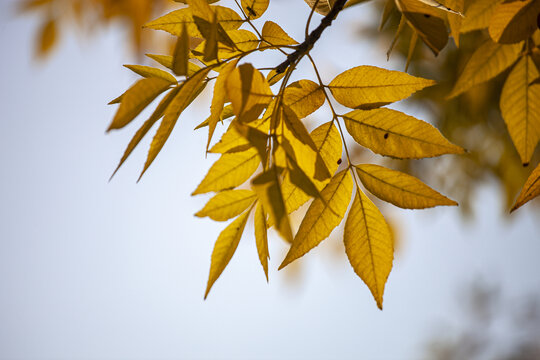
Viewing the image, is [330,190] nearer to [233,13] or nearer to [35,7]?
[233,13]

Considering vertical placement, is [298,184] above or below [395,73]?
below

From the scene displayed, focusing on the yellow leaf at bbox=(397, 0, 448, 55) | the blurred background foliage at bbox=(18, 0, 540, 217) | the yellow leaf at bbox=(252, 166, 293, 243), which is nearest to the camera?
the yellow leaf at bbox=(252, 166, 293, 243)

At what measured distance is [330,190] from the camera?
0.53 meters

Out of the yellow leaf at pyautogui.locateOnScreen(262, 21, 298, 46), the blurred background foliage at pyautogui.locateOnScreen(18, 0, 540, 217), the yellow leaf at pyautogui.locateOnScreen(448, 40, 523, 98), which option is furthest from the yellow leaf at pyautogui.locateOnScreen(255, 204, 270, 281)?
the blurred background foliage at pyautogui.locateOnScreen(18, 0, 540, 217)

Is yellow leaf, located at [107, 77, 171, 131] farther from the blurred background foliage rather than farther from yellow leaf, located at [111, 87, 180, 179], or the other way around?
the blurred background foliage

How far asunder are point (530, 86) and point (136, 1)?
1.47m

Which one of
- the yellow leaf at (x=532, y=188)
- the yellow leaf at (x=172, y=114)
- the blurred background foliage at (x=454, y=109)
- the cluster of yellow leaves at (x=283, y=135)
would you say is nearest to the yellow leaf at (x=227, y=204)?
the cluster of yellow leaves at (x=283, y=135)

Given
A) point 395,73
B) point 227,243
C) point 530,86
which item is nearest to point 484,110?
point 530,86

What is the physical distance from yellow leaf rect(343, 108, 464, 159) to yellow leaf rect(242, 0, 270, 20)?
0.20 metres

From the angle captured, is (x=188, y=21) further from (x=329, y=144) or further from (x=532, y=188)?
(x=532, y=188)

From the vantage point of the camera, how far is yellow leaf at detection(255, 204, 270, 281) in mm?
479

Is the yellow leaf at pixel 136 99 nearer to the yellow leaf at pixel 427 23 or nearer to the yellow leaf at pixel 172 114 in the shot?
the yellow leaf at pixel 172 114

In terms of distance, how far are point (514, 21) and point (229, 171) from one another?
1.33 feet

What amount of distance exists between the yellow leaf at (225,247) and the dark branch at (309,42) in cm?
21
